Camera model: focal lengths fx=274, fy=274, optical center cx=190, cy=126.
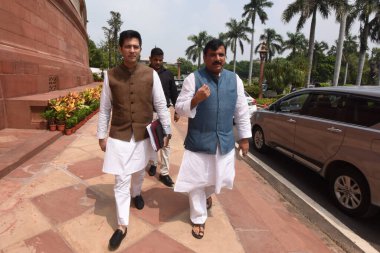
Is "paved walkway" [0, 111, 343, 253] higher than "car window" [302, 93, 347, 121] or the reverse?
the reverse

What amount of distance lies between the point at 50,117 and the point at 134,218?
4263mm

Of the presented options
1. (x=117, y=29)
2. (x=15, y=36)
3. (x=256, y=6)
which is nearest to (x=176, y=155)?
(x=15, y=36)

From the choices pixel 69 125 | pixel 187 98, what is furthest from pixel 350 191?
pixel 69 125

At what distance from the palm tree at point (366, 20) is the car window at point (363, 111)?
86.6ft

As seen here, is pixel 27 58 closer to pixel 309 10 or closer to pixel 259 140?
pixel 259 140

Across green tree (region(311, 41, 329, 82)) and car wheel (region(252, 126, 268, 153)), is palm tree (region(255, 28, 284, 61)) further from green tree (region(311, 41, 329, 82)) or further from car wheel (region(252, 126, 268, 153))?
car wheel (region(252, 126, 268, 153))

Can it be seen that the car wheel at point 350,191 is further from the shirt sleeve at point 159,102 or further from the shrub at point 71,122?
the shrub at point 71,122

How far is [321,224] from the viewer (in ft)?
11.1

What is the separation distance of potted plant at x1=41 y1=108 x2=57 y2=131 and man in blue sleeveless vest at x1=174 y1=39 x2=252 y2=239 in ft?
15.3

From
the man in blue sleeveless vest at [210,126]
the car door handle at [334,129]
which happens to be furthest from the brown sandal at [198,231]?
the car door handle at [334,129]

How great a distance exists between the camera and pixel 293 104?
5656mm

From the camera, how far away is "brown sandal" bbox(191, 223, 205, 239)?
2850 mm

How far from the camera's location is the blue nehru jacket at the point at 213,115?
2.69m

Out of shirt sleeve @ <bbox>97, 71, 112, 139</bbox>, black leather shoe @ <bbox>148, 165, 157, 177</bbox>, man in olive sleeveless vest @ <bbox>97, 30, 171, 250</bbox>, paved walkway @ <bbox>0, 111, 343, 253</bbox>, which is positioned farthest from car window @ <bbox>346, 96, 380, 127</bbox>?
shirt sleeve @ <bbox>97, 71, 112, 139</bbox>
